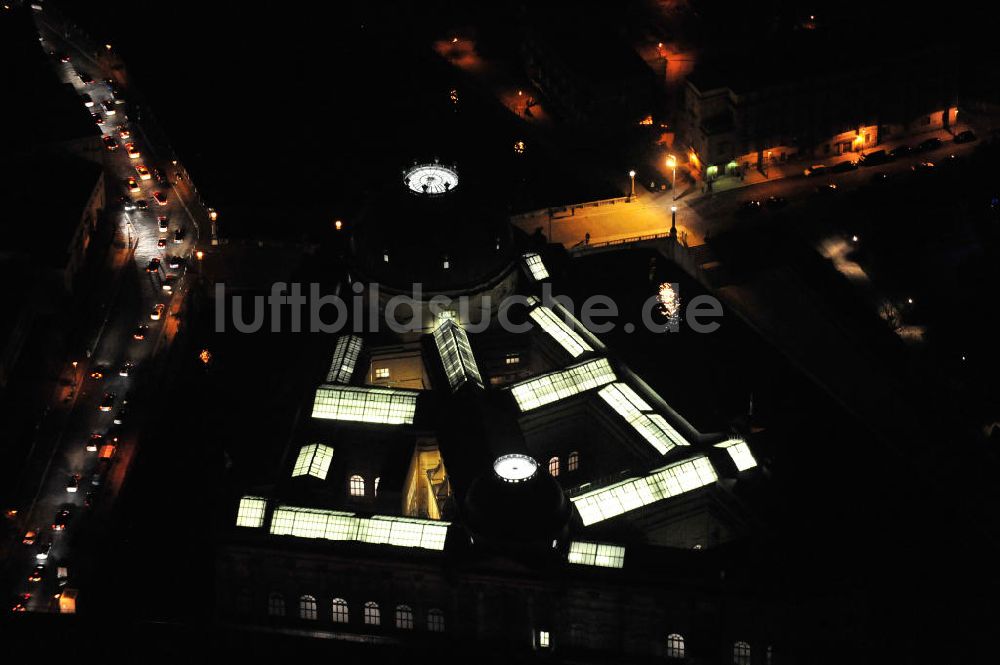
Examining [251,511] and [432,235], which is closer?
[251,511]

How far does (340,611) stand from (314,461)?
51.9ft

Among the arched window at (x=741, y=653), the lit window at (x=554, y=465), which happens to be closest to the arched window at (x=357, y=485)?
the lit window at (x=554, y=465)

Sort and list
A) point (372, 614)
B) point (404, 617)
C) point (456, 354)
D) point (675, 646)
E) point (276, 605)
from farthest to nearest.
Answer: point (456, 354)
point (276, 605)
point (372, 614)
point (404, 617)
point (675, 646)

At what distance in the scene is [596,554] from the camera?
520ft

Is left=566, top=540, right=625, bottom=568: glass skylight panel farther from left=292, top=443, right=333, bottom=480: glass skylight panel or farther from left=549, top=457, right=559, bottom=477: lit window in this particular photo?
Answer: left=292, top=443, right=333, bottom=480: glass skylight panel

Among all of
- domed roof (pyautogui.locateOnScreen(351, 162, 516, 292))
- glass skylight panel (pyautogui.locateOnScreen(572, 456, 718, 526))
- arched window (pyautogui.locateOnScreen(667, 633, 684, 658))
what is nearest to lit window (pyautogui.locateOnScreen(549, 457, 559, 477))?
glass skylight panel (pyautogui.locateOnScreen(572, 456, 718, 526))

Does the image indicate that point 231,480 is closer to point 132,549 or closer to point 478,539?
point 132,549

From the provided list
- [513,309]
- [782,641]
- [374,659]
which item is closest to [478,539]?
[374,659]

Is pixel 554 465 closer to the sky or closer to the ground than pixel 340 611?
closer to the sky

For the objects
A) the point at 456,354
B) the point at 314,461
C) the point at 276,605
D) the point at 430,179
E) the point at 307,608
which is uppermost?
the point at 430,179

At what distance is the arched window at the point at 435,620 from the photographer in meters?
162

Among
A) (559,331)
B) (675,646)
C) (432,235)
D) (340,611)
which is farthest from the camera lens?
(559,331)

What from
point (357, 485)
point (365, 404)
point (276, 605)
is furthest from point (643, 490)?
point (276, 605)

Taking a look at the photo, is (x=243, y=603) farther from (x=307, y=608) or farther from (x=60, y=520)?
(x=60, y=520)
